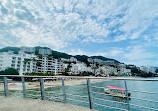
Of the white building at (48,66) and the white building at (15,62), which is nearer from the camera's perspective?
the white building at (15,62)

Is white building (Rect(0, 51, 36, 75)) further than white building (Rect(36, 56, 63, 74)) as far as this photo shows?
No

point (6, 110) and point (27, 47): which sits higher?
point (27, 47)

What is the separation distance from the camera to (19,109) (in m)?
3.02

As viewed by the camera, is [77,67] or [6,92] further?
[77,67]

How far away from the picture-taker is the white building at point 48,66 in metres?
56.4

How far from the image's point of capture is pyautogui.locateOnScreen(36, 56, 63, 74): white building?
56438 millimetres

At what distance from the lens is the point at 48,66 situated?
2411 inches

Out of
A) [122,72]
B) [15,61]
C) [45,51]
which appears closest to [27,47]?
[45,51]

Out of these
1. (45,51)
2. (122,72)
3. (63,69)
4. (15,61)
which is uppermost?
(45,51)

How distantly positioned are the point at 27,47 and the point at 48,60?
4296 cm

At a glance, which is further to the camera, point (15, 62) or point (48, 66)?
point (48, 66)

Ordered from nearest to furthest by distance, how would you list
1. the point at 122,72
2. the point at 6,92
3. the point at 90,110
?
1. the point at 90,110
2. the point at 6,92
3. the point at 122,72

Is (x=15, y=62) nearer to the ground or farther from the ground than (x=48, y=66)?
farther from the ground

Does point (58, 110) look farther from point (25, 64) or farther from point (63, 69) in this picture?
point (63, 69)
